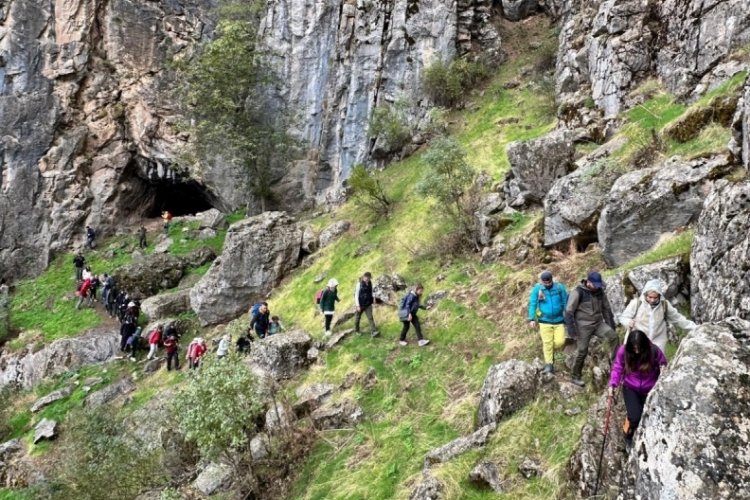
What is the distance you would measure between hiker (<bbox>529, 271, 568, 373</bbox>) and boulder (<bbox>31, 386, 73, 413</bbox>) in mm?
20092

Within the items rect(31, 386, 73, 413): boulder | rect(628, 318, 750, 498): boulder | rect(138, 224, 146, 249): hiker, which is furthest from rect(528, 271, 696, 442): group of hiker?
rect(138, 224, 146, 249): hiker

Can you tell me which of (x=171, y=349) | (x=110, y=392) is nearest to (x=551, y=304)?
(x=171, y=349)

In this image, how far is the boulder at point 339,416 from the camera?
1084 cm

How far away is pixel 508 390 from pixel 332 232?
16.7 metres

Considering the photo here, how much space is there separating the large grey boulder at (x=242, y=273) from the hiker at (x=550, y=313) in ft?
52.8

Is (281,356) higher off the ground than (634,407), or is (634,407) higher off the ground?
(634,407)

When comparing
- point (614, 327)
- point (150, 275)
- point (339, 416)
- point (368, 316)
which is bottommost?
point (150, 275)

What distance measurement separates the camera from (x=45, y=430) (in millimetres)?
18203

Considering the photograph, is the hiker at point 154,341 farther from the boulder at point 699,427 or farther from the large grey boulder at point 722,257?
the boulder at point 699,427

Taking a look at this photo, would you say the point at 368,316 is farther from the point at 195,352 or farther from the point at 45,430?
the point at 45,430

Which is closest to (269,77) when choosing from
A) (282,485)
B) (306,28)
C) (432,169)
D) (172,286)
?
(306,28)

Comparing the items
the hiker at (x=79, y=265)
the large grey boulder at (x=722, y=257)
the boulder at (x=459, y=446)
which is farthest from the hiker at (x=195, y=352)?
the hiker at (x=79, y=265)

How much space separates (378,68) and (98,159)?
21126 millimetres

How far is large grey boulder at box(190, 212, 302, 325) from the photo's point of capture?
902 inches
